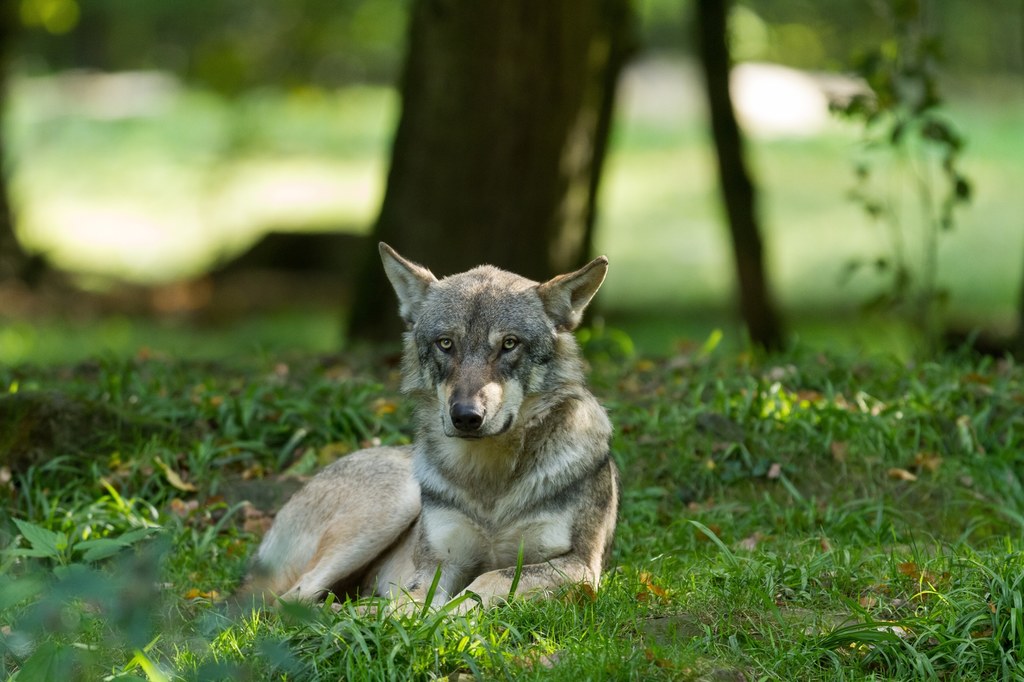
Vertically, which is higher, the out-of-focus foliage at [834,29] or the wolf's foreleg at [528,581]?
the out-of-focus foliage at [834,29]

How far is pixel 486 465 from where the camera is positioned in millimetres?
5633

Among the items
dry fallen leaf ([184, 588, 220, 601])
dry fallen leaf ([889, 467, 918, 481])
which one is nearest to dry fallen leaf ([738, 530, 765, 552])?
dry fallen leaf ([889, 467, 918, 481])

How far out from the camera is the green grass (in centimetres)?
458

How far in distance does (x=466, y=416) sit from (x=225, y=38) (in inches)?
591

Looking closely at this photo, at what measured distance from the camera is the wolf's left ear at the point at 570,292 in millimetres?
5609

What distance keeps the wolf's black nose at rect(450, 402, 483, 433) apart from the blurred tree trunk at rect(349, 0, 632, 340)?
18.1ft

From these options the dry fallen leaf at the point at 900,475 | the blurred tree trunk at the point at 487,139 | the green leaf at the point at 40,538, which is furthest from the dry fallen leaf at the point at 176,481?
the dry fallen leaf at the point at 900,475

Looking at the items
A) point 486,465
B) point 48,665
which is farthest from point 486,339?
point 48,665

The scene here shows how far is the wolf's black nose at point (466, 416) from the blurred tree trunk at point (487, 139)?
5.51 m

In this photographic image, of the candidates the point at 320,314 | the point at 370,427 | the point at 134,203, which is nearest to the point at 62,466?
the point at 370,427

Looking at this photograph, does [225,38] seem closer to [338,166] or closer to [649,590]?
[338,166]

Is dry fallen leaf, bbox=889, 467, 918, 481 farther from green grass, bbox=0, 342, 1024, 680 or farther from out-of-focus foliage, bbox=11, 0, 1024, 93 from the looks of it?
out-of-focus foliage, bbox=11, 0, 1024, 93

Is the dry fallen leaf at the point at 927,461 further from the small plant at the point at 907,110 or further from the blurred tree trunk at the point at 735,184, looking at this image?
the blurred tree trunk at the point at 735,184

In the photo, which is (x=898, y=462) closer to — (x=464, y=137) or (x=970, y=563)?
(x=970, y=563)
